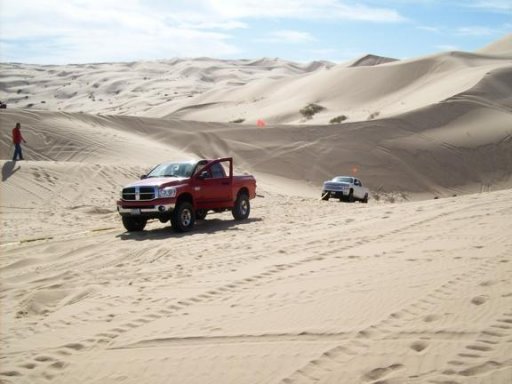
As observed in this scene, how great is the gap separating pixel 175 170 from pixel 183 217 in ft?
4.95

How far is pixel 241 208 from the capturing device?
49.3ft

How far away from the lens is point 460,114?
4078 cm

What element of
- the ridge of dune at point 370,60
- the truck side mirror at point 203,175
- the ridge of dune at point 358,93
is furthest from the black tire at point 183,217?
the ridge of dune at point 370,60

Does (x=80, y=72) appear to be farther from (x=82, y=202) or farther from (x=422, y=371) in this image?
(x=422, y=371)

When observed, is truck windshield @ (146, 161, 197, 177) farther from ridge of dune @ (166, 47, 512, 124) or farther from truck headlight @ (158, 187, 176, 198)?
ridge of dune @ (166, 47, 512, 124)

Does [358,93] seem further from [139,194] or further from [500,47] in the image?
[139,194]

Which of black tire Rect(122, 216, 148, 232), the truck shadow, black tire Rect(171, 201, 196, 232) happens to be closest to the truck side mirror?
black tire Rect(171, 201, 196, 232)

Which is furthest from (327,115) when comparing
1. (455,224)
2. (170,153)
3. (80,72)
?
(80,72)

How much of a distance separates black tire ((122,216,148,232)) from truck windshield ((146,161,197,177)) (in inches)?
48.4

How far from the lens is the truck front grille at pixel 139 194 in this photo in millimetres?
12578

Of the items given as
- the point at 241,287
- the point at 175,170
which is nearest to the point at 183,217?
the point at 175,170

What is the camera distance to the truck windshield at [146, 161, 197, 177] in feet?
44.7

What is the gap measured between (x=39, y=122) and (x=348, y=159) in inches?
680

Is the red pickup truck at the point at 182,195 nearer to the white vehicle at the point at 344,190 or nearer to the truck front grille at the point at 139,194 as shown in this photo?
the truck front grille at the point at 139,194
